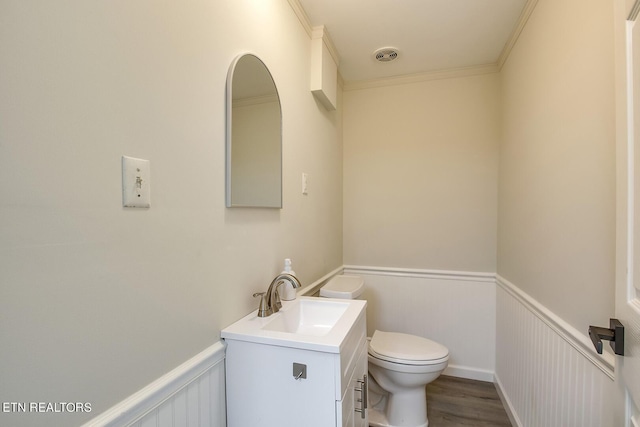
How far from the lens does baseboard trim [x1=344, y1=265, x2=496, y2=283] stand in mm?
2186

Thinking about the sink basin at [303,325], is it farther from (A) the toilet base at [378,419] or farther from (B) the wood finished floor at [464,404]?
(B) the wood finished floor at [464,404]

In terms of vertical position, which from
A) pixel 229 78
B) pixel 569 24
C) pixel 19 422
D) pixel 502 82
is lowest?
pixel 19 422

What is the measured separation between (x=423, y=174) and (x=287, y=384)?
1.90 meters

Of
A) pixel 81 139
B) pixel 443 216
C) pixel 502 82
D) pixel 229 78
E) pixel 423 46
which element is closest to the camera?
pixel 81 139

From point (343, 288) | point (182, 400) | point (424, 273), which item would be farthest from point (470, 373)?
point (182, 400)

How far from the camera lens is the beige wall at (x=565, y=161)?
3.08 ft

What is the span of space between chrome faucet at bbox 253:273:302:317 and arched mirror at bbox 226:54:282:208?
12.6 inches

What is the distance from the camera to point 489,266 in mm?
2184

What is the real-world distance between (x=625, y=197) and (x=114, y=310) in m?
1.22

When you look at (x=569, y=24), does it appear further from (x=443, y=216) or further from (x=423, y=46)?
(x=443, y=216)

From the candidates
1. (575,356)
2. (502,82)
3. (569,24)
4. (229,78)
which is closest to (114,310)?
(229,78)

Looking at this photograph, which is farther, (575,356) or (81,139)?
(575,356)

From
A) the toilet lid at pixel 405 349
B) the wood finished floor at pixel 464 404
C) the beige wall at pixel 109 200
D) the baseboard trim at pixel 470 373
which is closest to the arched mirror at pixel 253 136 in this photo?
the beige wall at pixel 109 200

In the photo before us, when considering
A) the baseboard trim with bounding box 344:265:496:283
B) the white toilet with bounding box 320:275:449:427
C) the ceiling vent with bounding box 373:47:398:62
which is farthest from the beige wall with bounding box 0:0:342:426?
the baseboard trim with bounding box 344:265:496:283
